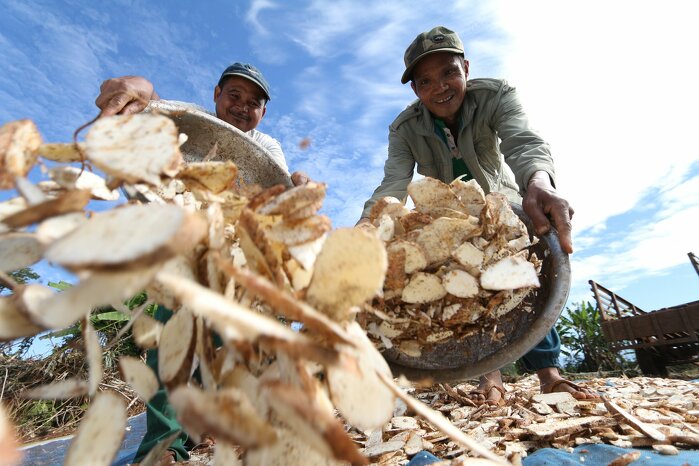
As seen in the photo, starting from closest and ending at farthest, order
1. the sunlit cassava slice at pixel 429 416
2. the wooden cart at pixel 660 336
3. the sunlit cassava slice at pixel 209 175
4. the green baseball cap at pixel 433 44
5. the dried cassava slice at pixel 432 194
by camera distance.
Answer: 1. the sunlit cassava slice at pixel 429 416
2. the sunlit cassava slice at pixel 209 175
3. the dried cassava slice at pixel 432 194
4. the green baseball cap at pixel 433 44
5. the wooden cart at pixel 660 336

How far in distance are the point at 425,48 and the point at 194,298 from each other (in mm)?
1972

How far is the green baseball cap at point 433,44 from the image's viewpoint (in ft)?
6.43

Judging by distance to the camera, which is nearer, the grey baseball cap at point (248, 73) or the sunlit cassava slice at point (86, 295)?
the sunlit cassava slice at point (86, 295)

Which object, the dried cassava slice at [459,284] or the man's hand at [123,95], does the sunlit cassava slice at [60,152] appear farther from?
the dried cassava slice at [459,284]

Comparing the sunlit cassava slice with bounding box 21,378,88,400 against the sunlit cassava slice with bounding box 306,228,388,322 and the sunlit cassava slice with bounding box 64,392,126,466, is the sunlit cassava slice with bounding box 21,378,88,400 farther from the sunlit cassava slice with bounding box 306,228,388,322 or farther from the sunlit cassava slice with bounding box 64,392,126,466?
the sunlit cassava slice with bounding box 306,228,388,322

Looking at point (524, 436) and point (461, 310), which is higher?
point (461, 310)

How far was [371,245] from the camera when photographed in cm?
41

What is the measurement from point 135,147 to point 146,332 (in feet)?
0.69

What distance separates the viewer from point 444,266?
947 mm

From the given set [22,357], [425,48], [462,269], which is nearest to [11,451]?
[462,269]

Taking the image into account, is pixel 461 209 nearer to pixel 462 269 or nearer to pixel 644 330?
pixel 462 269

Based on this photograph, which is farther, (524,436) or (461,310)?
(524,436)

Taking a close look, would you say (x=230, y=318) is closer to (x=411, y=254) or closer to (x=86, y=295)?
(x=86, y=295)

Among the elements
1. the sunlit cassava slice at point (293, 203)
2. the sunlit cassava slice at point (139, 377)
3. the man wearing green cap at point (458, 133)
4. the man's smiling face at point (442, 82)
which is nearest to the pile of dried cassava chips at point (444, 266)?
the sunlit cassava slice at point (293, 203)
